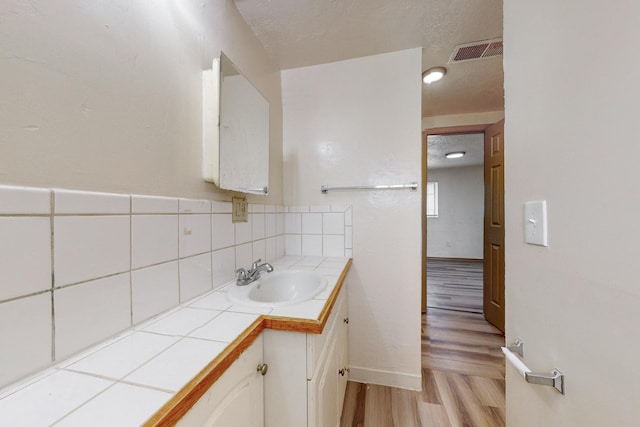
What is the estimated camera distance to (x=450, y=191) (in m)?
5.20

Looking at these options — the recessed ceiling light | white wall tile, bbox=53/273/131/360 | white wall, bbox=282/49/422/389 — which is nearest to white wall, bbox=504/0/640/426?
white wall, bbox=282/49/422/389

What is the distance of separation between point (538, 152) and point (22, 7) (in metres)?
1.15

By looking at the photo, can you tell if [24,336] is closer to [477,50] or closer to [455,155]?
[477,50]

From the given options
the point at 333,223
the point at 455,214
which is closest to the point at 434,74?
the point at 333,223

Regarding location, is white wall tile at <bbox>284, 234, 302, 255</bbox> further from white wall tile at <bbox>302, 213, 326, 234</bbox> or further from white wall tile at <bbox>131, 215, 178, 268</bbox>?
white wall tile at <bbox>131, 215, 178, 268</bbox>

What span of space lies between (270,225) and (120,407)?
1137 mm

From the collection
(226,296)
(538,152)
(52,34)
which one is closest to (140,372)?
(226,296)

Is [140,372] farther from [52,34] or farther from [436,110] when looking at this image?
[436,110]

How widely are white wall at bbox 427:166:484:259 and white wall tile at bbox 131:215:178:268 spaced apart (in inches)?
218

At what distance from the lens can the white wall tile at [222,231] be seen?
96 centimetres

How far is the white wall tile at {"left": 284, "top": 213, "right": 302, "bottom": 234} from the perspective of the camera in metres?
1.69

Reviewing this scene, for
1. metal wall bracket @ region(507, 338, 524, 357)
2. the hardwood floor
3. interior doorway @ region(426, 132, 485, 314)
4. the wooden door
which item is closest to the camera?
metal wall bracket @ region(507, 338, 524, 357)

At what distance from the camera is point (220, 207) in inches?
39.7

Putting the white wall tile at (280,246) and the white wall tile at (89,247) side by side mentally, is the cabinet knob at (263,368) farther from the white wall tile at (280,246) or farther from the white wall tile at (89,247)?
the white wall tile at (280,246)
